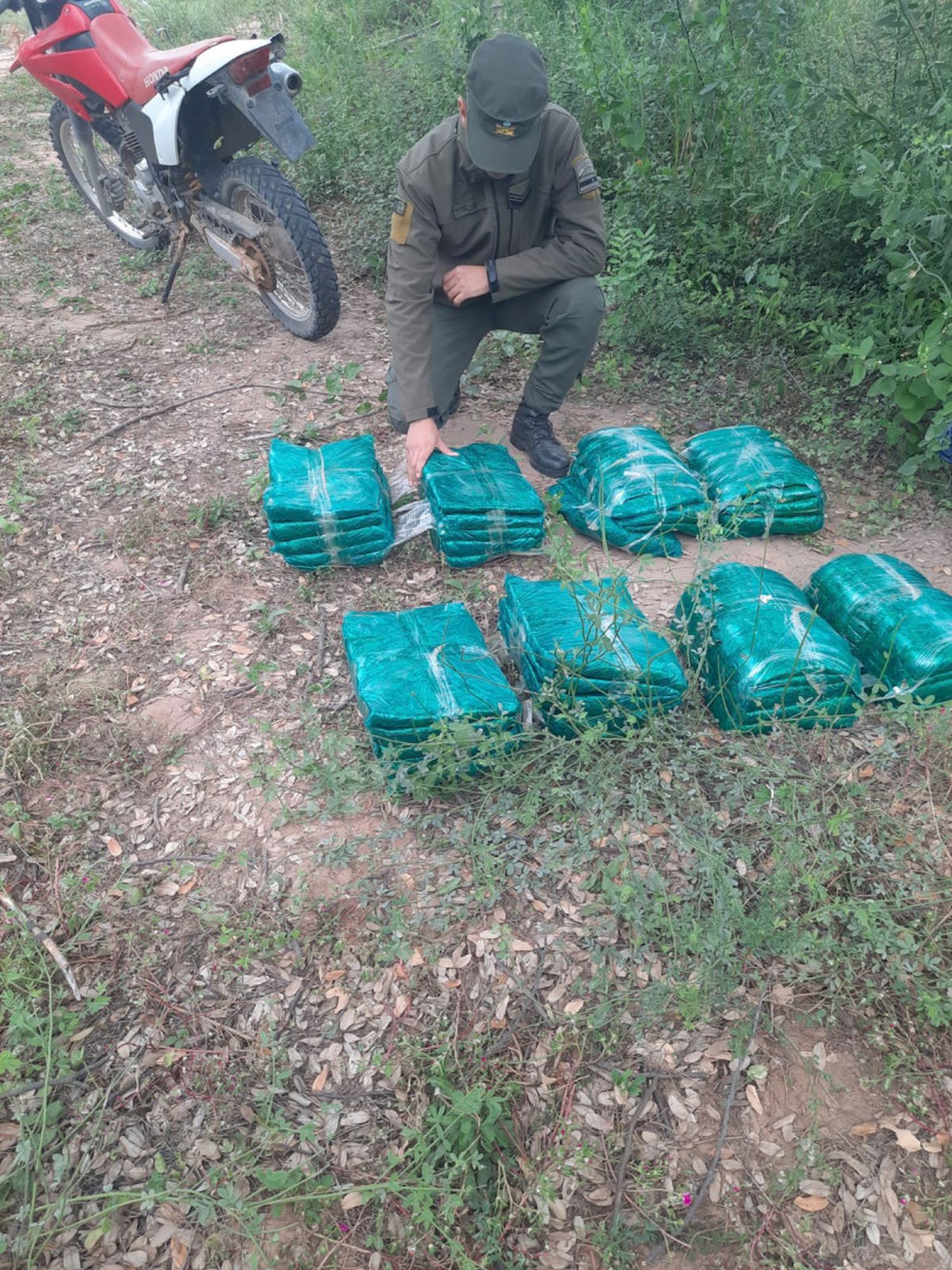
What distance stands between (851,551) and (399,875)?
2.04 metres

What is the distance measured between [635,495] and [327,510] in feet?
3.41

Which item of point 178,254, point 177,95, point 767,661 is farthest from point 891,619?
point 178,254

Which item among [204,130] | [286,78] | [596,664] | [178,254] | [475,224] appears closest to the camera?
[596,664]

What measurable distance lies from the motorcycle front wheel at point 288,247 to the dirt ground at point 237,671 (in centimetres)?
16

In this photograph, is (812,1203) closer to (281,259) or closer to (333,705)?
(333,705)

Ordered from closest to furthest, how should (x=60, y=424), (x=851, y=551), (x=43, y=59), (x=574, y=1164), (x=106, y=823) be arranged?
1. (x=574, y=1164)
2. (x=106, y=823)
3. (x=851, y=551)
4. (x=60, y=424)
5. (x=43, y=59)

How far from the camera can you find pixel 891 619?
251cm

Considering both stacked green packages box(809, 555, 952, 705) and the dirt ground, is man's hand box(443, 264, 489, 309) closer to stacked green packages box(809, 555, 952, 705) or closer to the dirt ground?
the dirt ground

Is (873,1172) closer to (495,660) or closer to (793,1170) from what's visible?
(793,1170)

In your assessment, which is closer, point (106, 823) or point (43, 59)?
point (106, 823)

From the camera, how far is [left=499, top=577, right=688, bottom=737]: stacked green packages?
228cm

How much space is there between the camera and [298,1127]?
6.00 ft

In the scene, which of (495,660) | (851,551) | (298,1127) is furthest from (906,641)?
(298,1127)

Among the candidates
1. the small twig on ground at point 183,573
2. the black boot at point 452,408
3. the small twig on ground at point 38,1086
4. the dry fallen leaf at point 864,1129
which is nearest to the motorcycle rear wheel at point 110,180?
the black boot at point 452,408
